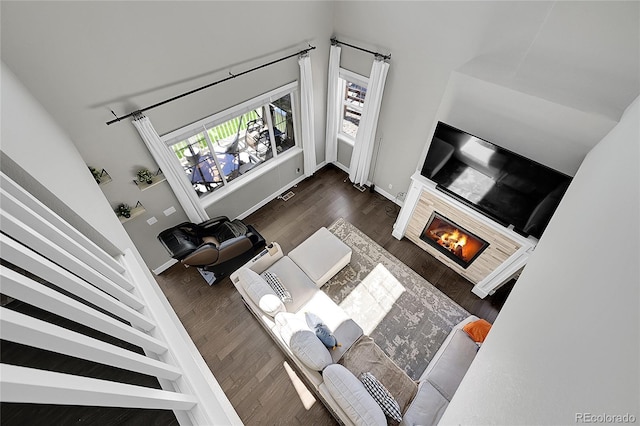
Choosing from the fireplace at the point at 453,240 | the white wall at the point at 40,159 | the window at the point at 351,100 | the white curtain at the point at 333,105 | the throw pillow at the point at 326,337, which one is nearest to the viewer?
the white wall at the point at 40,159

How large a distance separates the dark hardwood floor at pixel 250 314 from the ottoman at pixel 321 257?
24.9 inches

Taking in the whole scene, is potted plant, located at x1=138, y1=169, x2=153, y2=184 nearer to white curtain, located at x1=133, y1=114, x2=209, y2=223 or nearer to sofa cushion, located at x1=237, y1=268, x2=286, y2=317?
white curtain, located at x1=133, y1=114, x2=209, y2=223

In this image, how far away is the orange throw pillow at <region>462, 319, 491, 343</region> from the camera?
2857mm

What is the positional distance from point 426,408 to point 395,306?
127cm

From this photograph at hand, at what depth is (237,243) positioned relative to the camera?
338 centimetres

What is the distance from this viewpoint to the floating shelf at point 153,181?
2.98 metres

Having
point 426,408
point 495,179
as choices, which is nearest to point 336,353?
point 426,408

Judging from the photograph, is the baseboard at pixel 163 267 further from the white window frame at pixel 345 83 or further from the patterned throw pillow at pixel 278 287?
the white window frame at pixel 345 83

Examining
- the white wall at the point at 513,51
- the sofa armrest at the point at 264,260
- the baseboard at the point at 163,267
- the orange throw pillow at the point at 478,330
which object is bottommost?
the baseboard at the point at 163,267

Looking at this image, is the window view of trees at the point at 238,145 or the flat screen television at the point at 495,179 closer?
the flat screen television at the point at 495,179

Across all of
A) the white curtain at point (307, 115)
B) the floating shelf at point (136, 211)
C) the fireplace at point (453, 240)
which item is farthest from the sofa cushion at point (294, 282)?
the white curtain at point (307, 115)

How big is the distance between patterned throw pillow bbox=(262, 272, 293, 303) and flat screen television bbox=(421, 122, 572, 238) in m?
2.32

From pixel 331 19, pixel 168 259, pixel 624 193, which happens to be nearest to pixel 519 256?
pixel 624 193

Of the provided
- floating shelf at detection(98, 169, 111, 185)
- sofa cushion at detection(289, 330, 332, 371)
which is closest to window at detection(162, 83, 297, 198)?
floating shelf at detection(98, 169, 111, 185)
